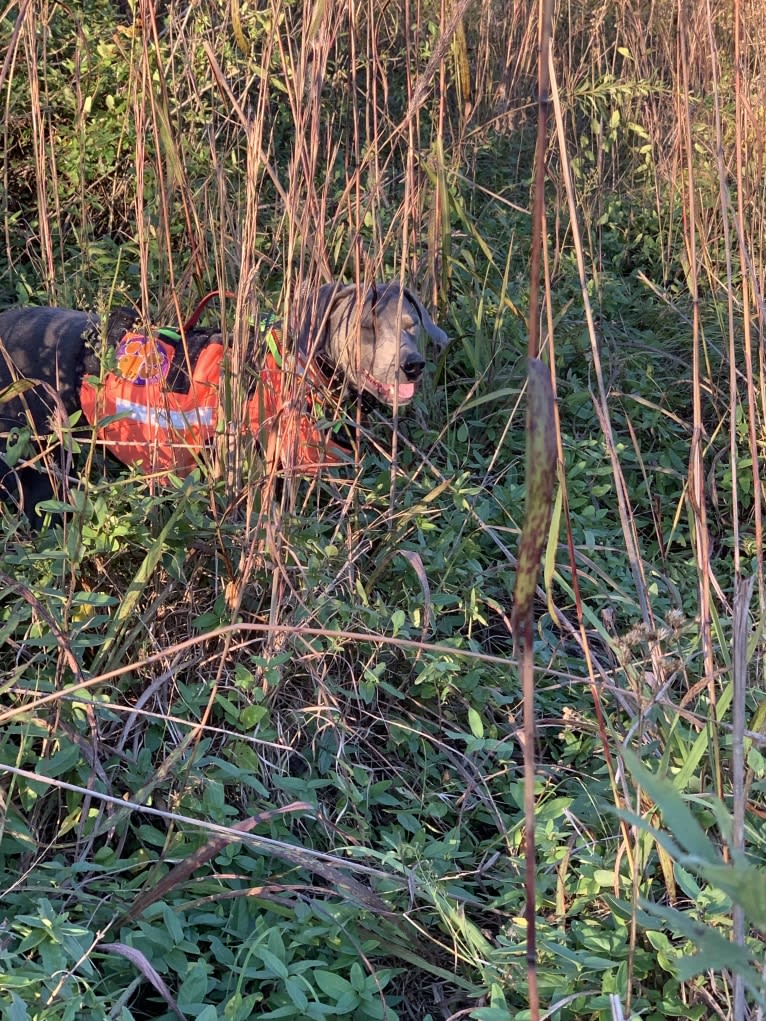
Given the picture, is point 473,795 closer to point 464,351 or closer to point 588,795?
point 588,795

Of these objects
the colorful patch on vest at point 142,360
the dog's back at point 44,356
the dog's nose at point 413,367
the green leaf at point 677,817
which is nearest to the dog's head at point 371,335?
the dog's nose at point 413,367

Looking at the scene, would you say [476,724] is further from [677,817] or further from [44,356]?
[44,356]

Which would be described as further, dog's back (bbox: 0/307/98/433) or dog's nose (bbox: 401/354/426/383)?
dog's nose (bbox: 401/354/426/383)

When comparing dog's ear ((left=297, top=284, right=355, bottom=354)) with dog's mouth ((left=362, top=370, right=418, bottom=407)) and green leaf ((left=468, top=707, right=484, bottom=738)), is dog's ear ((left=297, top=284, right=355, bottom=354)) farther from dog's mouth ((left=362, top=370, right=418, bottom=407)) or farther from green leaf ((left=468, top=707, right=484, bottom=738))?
green leaf ((left=468, top=707, right=484, bottom=738))

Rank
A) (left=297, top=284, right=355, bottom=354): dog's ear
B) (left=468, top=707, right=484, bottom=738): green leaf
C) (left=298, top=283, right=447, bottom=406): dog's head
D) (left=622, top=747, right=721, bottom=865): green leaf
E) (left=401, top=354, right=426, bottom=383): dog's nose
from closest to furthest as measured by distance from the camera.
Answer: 1. (left=622, top=747, right=721, bottom=865): green leaf
2. (left=468, top=707, right=484, bottom=738): green leaf
3. (left=297, top=284, right=355, bottom=354): dog's ear
4. (left=298, top=283, right=447, bottom=406): dog's head
5. (left=401, top=354, right=426, bottom=383): dog's nose

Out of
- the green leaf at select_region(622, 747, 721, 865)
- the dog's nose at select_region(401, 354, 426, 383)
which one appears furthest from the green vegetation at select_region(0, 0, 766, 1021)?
the dog's nose at select_region(401, 354, 426, 383)

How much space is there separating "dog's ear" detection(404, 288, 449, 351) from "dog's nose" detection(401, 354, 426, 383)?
13cm

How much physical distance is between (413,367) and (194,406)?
61cm

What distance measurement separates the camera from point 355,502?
1.79 m

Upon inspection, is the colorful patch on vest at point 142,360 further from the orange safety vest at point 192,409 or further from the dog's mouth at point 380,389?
the dog's mouth at point 380,389

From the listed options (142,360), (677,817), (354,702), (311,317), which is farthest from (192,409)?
(677,817)

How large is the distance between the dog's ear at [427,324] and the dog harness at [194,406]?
495 millimetres

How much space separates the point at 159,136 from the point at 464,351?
3.91 feet

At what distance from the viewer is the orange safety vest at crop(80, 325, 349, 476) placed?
5.25ft
